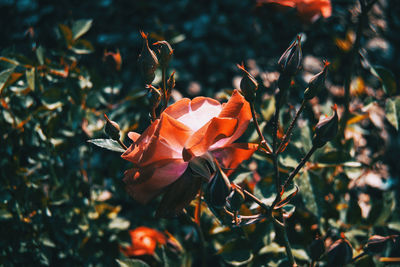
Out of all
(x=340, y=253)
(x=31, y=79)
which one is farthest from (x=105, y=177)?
(x=340, y=253)

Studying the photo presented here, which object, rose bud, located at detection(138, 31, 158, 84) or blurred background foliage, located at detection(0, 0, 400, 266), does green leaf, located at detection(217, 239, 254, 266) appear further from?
rose bud, located at detection(138, 31, 158, 84)

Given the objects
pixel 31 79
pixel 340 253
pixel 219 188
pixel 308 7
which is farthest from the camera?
pixel 308 7

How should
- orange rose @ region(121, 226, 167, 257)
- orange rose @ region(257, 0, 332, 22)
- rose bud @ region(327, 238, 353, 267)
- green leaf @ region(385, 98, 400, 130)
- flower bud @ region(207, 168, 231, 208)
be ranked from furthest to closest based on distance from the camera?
orange rose @ region(257, 0, 332, 22), orange rose @ region(121, 226, 167, 257), green leaf @ region(385, 98, 400, 130), rose bud @ region(327, 238, 353, 267), flower bud @ region(207, 168, 231, 208)

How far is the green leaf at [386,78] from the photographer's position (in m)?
1.04

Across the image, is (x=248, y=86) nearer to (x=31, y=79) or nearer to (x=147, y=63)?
(x=147, y=63)

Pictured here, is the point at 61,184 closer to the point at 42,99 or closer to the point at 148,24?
the point at 42,99

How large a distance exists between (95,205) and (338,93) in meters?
1.20

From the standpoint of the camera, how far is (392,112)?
996 mm

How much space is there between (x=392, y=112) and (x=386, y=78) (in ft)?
0.38

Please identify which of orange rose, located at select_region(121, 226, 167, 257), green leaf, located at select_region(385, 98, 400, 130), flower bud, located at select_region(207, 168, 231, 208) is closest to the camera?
flower bud, located at select_region(207, 168, 231, 208)

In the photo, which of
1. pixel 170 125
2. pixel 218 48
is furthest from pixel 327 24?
pixel 170 125

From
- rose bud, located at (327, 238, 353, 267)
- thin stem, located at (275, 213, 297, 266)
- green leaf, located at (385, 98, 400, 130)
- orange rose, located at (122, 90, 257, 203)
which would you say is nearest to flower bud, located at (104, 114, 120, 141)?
orange rose, located at (122, 90, 257, 203)

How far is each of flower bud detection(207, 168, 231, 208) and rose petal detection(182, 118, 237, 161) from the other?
70mm

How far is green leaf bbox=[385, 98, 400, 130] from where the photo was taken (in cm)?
98
